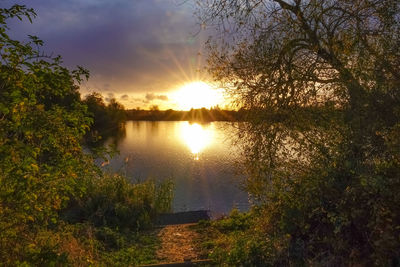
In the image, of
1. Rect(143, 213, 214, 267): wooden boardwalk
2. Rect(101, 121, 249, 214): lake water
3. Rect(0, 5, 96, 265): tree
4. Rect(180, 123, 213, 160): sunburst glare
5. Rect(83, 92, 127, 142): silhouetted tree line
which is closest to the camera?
Rect(0, 5, 96, 265): tree

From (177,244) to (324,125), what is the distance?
4741 mm

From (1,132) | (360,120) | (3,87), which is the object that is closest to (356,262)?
(360,120)

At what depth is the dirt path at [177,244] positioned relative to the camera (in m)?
8.23

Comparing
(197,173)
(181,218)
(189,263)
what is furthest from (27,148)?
(197,173)

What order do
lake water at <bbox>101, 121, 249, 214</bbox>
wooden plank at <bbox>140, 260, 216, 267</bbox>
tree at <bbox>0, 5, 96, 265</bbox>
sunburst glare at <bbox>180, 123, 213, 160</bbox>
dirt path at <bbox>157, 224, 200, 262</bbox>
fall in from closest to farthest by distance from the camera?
tree at <bbox>0, 5, 96, 265</bbox> → wooden plank at <bbox>140, 260, 216, 267</bbox> → dirt path at <bbox>157, 224, 200, 262</bbox> → lake water at <bbox>101, 121, 249, 214</bbox> → sunburst glare at <bbox>180, 123, 213, 160</bbox>

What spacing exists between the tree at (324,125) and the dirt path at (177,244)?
2004 mm

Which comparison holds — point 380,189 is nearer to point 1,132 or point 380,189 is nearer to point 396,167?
point 396,167

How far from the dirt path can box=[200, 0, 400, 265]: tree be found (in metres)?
2.00

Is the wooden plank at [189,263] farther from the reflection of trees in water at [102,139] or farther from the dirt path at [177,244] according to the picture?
the reflection of trees in water at [102,139]

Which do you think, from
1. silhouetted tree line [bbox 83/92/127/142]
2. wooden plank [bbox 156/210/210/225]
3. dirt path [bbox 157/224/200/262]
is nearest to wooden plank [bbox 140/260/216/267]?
dirt path [bbox 157/224/200/262]

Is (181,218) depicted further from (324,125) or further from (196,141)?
(196,141)

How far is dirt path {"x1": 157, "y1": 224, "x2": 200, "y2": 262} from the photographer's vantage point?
8234 millimetres

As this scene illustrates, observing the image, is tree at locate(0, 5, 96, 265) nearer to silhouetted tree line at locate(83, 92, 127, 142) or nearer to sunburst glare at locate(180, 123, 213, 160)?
sunburst glare at locate(180, 123, 213, 160)

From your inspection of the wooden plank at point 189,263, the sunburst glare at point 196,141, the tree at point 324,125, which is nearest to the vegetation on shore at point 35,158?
the wooden plank at point 189,263
